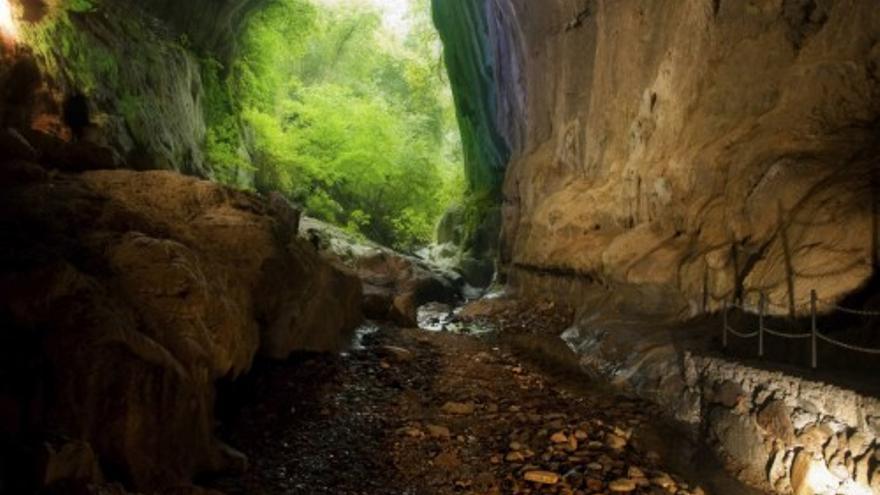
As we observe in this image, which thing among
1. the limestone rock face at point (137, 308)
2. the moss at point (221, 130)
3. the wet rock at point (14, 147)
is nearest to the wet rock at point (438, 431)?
the limestone rock face at point (137, 308)

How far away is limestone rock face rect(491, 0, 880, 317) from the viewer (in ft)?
28.9

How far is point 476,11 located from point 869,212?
1998 cm

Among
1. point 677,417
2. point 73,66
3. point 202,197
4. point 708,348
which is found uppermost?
point 73,66

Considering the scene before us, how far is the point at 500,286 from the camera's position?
20.0 m

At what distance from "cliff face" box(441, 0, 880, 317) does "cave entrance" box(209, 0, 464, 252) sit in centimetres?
946

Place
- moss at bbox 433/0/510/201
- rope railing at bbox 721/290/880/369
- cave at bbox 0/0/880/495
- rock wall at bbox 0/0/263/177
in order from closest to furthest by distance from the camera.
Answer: cave at bbox 0/0/880/495, rope railing at bbox 721/290/880/369, rock wall at bbox 0/0/263/177, moss at bbox 433/0/510/201

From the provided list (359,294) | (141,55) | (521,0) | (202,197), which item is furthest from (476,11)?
(202,197)

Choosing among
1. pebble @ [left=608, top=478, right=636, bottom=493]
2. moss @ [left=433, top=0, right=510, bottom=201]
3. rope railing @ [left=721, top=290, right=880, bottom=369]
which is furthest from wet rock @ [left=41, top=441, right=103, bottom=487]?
moss @ [left=433, top=0, right=510, bottom=201]

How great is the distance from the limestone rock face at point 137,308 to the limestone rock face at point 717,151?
7.27 metres

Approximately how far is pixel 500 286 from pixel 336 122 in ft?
30.0

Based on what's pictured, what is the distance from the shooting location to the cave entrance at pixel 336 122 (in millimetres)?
20375

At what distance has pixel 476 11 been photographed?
81.7 ft

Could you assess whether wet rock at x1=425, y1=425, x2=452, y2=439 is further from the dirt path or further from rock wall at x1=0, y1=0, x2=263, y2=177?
rock wall at x1=0, y1=0, x2=263, y2=177

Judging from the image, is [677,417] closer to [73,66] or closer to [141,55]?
[73,66]
